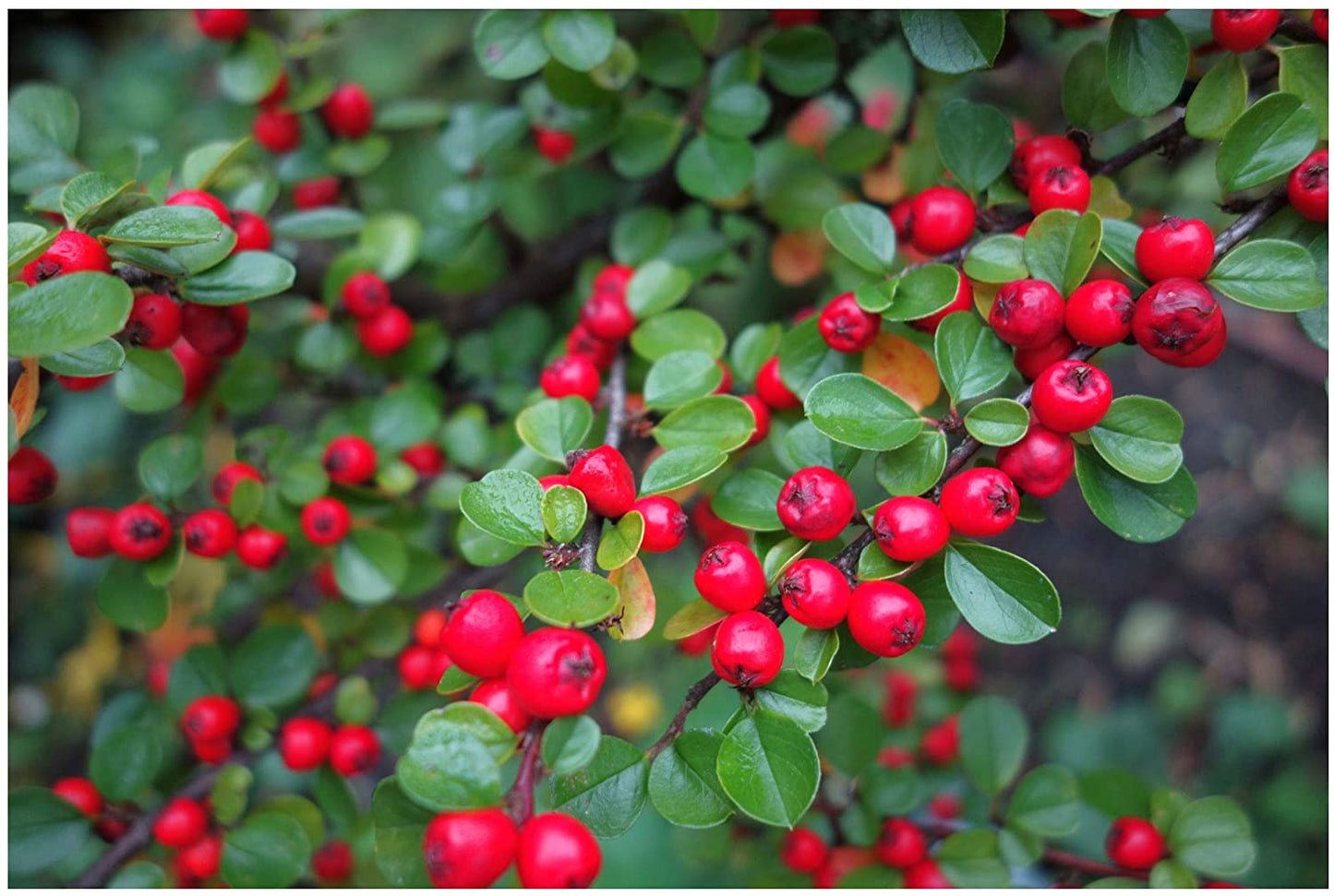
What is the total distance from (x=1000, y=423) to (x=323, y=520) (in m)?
1.23

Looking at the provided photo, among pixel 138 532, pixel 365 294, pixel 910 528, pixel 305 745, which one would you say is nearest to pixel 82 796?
pixel 305 745

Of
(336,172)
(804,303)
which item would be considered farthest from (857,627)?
(336,172)

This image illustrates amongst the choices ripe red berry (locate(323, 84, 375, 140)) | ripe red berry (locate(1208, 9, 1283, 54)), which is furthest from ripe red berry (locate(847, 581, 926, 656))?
ripe red berry (locate(323, 84, 375, 140))

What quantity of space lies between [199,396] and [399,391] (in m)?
0.45

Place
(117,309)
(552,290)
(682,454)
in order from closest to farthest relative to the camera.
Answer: (117,309) → (682,454) → (552,290)

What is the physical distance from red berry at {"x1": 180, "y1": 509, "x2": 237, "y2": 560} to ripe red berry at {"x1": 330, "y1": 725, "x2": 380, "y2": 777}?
43cm

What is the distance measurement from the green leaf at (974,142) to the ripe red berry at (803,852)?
1295 millimetres

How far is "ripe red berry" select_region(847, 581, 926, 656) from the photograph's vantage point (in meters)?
1.16

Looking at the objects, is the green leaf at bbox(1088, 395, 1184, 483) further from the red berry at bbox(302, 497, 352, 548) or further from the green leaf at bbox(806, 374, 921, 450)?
the red berry at bbox(302, 497, 352, 548)

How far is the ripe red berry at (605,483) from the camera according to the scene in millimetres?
1203

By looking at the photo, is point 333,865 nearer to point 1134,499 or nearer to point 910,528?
point 910,528

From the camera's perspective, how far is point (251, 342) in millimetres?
2191

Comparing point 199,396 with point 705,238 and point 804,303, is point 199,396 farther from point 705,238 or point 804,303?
point 804,303

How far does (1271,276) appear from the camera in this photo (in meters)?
1.28
